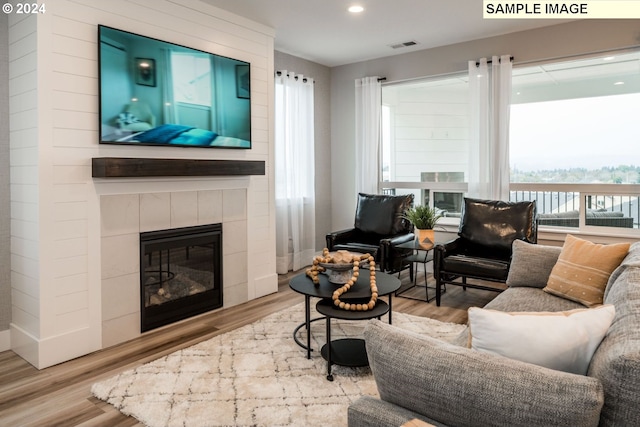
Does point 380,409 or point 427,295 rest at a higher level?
point 380,409

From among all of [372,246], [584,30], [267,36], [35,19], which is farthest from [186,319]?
[584,30]

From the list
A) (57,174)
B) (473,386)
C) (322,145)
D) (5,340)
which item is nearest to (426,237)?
(322,145)

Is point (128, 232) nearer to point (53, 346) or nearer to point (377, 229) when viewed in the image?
point (53, 346)

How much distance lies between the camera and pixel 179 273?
3795 mm

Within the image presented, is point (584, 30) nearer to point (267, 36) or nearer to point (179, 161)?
point (267, 36)

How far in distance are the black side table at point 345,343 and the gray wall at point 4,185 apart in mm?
2190

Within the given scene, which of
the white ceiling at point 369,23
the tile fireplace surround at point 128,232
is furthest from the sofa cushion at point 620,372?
the white ceiling at point 369,23

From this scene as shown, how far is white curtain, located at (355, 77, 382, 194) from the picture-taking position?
19.1ft

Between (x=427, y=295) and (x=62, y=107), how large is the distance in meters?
3.42

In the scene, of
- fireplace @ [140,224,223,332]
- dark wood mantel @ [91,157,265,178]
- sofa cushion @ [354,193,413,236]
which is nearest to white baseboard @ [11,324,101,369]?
fireplace @ [140,224,223,332]

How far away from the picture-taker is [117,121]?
3.24 meters

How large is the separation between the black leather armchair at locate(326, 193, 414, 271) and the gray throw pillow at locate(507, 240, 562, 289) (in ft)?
4.68

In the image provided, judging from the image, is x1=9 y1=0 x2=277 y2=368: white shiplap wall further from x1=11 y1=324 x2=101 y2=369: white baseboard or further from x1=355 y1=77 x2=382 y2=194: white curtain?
x1=355 y1=77 x2=382 y2=194: white curtain

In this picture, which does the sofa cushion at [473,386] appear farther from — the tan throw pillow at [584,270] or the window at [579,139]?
the window at [579,139]
